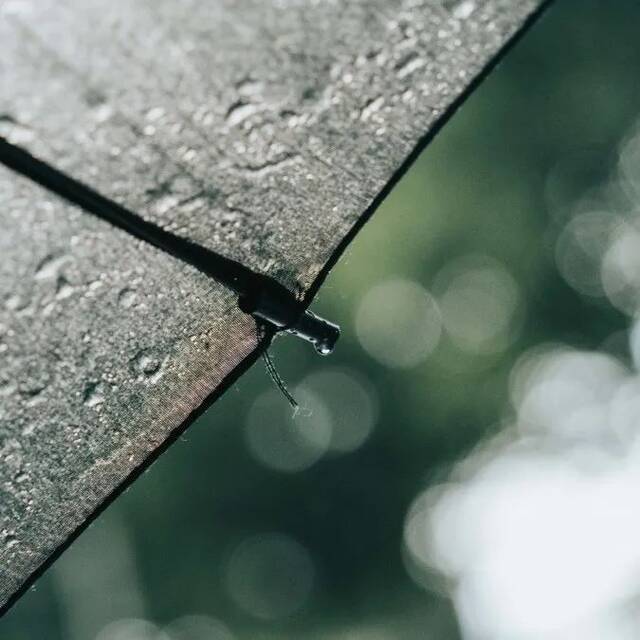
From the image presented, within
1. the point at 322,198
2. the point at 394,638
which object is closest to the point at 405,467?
the point at 394,638

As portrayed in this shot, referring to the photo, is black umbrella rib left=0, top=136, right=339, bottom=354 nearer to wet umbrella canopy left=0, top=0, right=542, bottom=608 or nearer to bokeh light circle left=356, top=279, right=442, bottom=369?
wet umbrella canopy left=0, top=0, right=542, bottom=608

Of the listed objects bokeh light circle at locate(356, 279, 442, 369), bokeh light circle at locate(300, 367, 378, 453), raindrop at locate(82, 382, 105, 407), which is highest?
raindrop at locate(82, 382, 105, 407)

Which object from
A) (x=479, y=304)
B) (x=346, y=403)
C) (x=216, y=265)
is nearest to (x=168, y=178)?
(x=216, y=265)

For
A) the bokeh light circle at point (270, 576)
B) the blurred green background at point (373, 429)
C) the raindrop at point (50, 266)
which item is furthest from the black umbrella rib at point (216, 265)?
the bokeh light circle at point (270, 576)

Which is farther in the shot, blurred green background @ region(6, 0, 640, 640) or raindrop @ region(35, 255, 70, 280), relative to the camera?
blurred green background @ region(6, 0, 640, 640)

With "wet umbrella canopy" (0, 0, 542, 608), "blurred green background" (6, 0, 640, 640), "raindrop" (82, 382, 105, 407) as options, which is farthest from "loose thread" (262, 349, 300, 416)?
"blurred green background" (6, 0, 640, 640)

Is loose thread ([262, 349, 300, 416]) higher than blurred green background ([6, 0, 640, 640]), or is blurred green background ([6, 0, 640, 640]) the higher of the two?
loose thread ([262, 349, 300, 416])
